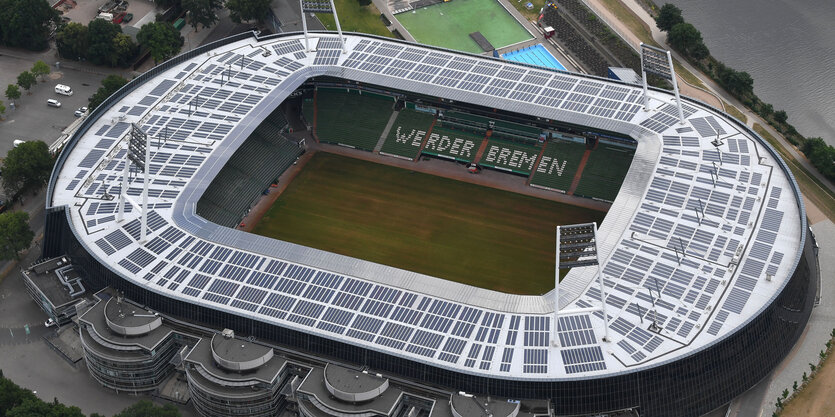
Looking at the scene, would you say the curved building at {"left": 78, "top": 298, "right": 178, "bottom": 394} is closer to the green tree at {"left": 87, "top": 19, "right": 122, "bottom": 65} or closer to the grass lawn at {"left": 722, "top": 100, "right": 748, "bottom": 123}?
the green tree at {"left": 87, "top": 19, "right": 122, "bottom": 65}

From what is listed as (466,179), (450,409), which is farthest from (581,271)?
(466,179)

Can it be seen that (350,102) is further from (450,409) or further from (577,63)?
(450,409)

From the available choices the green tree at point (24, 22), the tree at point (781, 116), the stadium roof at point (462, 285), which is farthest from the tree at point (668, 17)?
the green tree at point (24, 22)

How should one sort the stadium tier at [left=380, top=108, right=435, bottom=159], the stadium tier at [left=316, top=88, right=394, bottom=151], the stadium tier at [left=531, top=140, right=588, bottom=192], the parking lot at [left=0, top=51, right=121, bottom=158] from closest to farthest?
the stadium tier at [left=531, top=140, right=588, bottom=192] → the stadium tier at [left=380, top=108, right=435, bottom=159] → the stadium tier at [left=316, top=88, right=394, bottom=151] → the parking lot at [left=0, top=51, right=121, bottom=158]

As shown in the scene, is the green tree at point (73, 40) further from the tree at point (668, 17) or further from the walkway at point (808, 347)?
the walkway at point (808, 347)

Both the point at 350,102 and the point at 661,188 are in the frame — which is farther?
the point at 350,102

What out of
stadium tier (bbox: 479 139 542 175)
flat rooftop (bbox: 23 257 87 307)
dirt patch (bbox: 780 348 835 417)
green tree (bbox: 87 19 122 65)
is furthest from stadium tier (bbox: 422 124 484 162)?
dirt patch (bbox: 780 348 835 417)
